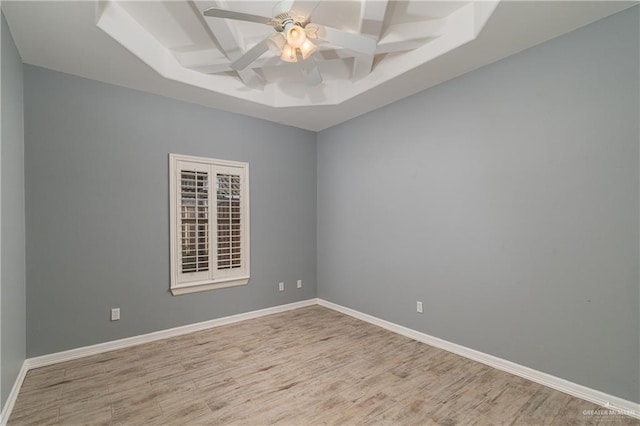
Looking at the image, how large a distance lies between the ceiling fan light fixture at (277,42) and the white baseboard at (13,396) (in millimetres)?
3188

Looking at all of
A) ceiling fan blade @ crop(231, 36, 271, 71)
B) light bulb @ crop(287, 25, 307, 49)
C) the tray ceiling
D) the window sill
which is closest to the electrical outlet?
the window sill

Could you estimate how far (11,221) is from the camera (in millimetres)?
2354

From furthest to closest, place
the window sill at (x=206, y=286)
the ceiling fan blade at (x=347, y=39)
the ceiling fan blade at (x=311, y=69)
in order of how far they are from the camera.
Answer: the window sill at (x=206, y=286), the ceiling fan blade at (x=311, y=69), the ceiling fan blade at (x=347, y=39)

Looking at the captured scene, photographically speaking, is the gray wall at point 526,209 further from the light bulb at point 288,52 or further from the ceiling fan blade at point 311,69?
the light bulb at point 288,52

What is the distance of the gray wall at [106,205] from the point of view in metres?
2.91

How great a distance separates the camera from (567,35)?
2.43 metres

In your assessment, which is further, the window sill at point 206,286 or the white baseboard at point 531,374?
the window sill at point 206,286

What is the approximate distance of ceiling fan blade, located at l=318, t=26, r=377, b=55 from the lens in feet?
7.38

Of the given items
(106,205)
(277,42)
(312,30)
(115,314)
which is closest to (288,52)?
(277,42)

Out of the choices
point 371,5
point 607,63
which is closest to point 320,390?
point 371,5

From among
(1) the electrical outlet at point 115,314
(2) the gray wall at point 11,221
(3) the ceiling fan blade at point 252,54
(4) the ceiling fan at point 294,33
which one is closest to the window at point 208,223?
(1) the electrical outlet at point 115,314

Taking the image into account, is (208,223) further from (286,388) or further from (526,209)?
(526,209)

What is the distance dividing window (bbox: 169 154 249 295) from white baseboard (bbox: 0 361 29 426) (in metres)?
1.35

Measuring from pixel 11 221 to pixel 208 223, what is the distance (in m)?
1.79
